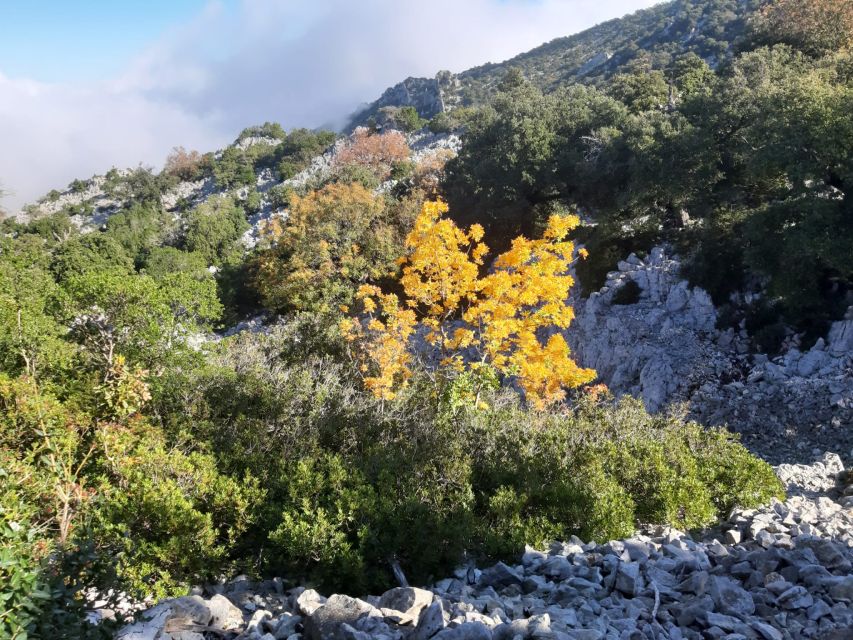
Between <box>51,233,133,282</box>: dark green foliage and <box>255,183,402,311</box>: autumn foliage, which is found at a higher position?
<box>51,233,133,282</box>: dark green foliage

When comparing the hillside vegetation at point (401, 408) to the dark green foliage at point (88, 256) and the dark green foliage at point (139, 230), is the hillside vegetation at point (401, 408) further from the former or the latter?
the dark green foliage at point (139, 230)

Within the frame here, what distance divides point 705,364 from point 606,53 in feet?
248

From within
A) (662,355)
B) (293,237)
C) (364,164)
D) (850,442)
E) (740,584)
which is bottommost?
(850,442)

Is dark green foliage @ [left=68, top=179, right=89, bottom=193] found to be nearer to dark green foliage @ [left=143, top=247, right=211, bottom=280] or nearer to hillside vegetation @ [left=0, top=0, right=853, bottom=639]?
dark green foliage @ [left=143, top=247, right=211, bottom=280]

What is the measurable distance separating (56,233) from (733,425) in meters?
60.2

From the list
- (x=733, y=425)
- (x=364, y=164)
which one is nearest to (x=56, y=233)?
(x=364, y=164)

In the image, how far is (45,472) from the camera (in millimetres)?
6797

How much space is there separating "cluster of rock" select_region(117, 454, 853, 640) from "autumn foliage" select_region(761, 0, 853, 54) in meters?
30.4

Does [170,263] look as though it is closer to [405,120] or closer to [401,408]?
[401,408]

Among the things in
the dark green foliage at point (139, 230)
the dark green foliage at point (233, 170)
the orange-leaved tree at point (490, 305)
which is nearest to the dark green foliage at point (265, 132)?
the dark green foliage at point (233, 170)

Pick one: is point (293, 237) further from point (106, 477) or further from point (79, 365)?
point (106, 477)

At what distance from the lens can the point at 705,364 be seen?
50.0ft

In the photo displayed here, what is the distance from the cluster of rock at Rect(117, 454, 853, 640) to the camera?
462 centimetres

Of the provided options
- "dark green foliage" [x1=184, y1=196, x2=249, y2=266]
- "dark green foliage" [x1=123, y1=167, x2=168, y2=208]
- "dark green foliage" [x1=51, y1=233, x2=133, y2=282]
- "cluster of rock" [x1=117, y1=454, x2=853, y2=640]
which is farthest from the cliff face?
"cluster of rock" [x1=117, y1=454, x2=853, y2=640]
